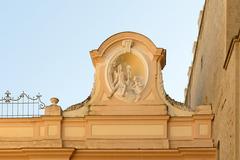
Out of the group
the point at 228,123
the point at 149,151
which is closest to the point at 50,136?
the point at 149,151

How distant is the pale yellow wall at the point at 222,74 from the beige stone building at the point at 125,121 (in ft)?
0.30

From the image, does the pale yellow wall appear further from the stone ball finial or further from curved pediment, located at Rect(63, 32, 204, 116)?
the stone ball finial

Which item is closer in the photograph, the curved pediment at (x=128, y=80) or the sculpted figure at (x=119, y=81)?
the curved pediment at (x=128, y=80)

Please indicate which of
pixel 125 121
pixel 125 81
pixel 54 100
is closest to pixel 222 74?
pixel 125 121

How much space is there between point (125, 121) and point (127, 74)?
4.67 ft

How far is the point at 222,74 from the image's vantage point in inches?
892

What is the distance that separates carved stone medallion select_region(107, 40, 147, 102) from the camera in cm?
2625

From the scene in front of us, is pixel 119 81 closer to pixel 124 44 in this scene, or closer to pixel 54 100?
pixel 124 44

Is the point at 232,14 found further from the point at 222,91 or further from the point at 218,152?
the point at 218,152

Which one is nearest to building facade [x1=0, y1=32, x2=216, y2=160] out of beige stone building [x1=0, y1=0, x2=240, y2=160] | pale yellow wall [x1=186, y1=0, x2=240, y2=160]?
beige stone building [x1=0, y1=0, x2=240, y2=160]

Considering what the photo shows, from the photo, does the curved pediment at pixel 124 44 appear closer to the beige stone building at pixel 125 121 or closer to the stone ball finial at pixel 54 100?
the beige stone building at pixel 125 121

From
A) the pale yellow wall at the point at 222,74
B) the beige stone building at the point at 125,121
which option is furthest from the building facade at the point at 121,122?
the pale yellow wall at the point at 222,74

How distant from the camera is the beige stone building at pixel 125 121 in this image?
83.7 ft

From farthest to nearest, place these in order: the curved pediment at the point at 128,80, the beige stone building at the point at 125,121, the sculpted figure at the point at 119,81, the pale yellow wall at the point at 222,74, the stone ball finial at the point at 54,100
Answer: the sculpted figure at the point at 119,81
the curved pediment at the point at 128,80
the stone ball finial at the point at 54,100
the beige stone building at the point at 125,121
the pale yellow wall at the point at 222,74
